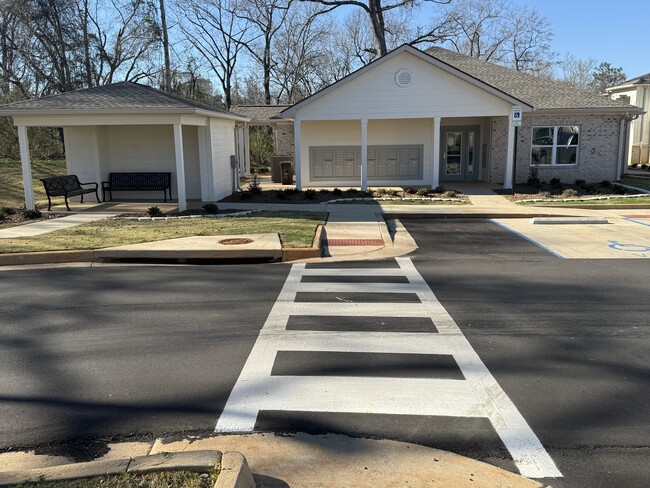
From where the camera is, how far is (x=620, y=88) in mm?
37750

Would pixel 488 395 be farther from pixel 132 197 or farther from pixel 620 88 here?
pixel 620 88

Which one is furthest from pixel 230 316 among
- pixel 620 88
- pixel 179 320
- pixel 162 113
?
pixel 620 88

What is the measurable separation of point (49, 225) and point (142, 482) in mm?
12159

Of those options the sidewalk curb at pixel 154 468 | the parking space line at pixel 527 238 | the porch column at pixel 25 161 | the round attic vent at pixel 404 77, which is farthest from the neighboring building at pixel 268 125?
the sidewalk curb at pixel 154 468

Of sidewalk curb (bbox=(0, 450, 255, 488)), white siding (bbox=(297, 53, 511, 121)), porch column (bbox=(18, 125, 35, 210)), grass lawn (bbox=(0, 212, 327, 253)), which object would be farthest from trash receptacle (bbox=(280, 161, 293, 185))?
sidewalk curb (bbox=(0, 450, 255, 488))

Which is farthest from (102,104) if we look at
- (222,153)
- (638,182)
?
(638,182)

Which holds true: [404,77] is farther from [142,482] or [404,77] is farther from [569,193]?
[142,482]

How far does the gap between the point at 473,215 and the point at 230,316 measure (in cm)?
1031

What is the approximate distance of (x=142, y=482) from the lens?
9.96 ft

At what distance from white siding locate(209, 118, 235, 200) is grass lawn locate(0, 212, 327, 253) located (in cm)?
410

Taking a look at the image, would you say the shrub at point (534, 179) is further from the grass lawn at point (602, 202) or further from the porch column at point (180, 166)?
the porch column at point (180, 166)

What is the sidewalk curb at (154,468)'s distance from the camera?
3035 millimetres

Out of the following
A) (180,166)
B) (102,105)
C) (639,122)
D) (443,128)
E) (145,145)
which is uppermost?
(639,122)

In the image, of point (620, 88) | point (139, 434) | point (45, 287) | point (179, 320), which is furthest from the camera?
point (620, 88)
